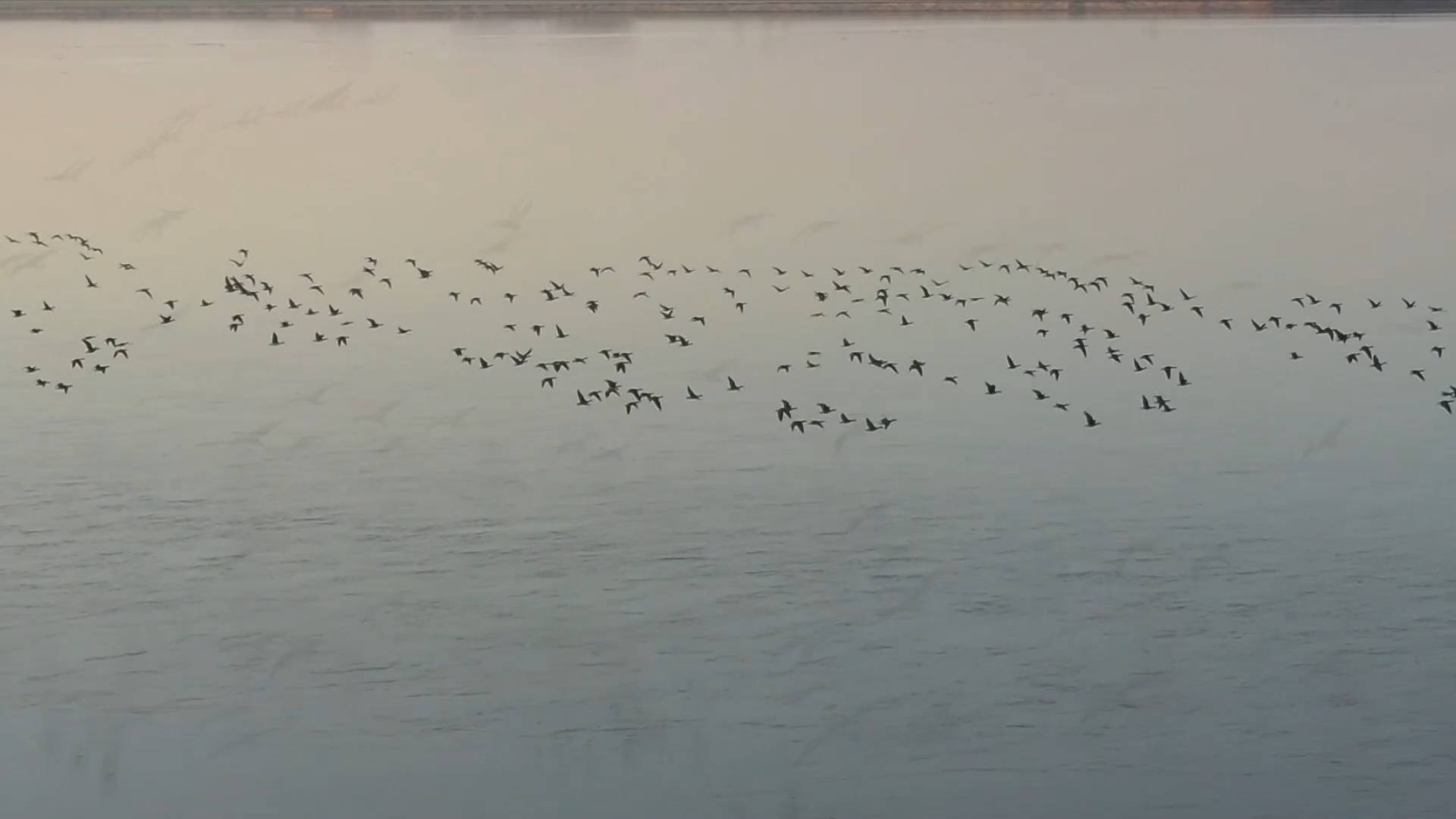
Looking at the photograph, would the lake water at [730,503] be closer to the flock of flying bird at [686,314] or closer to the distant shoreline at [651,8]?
the flock of flying bird at [686,314]

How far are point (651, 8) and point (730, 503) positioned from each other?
61.9m

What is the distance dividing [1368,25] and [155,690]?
2573 inches

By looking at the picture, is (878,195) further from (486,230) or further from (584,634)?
(584,634)

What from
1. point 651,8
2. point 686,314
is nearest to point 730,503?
point 686,314

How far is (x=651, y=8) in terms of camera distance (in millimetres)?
72812

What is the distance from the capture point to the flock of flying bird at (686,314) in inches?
683

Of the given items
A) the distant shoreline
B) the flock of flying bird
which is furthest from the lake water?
the distant shoreline

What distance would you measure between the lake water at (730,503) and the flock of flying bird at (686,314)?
0.12m

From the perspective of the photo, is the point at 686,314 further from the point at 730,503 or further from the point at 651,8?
the point at 651,8

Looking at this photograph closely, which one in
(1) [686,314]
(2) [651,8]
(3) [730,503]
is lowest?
(3) [730,503]

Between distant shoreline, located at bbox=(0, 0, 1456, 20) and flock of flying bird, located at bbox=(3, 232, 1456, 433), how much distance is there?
5148cm

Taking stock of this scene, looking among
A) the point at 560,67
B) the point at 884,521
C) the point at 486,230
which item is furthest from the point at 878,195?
the point at 560,67

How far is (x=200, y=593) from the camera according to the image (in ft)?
41.7

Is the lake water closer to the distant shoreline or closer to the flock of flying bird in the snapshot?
the flock of flying bird
